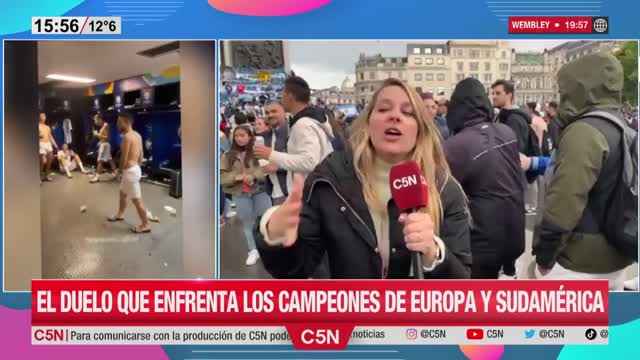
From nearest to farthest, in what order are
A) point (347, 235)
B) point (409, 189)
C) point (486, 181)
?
point (409, 189)
point (347, 235)
point (486, 181)

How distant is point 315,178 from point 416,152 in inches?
17.0

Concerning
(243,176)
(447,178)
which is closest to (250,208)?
(243,176)

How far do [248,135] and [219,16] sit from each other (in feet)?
1.65

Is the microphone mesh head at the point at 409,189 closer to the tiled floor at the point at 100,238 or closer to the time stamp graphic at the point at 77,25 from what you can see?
the tiled floor at the point at 100,238

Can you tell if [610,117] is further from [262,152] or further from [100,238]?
[100,238]

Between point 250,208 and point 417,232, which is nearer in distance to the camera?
point 417,232

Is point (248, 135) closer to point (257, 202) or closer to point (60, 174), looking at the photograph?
point (257, 202)

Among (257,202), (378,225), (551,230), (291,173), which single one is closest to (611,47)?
(551,230)

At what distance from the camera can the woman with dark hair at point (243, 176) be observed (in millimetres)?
2395

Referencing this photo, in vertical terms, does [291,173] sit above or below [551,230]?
above

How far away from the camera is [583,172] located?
7.77 feet

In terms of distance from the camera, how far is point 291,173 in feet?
7.89

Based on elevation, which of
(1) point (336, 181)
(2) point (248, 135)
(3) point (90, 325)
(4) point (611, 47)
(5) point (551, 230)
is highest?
(4) point (611, 47)

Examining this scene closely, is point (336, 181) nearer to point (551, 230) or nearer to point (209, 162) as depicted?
point (209, 162)
